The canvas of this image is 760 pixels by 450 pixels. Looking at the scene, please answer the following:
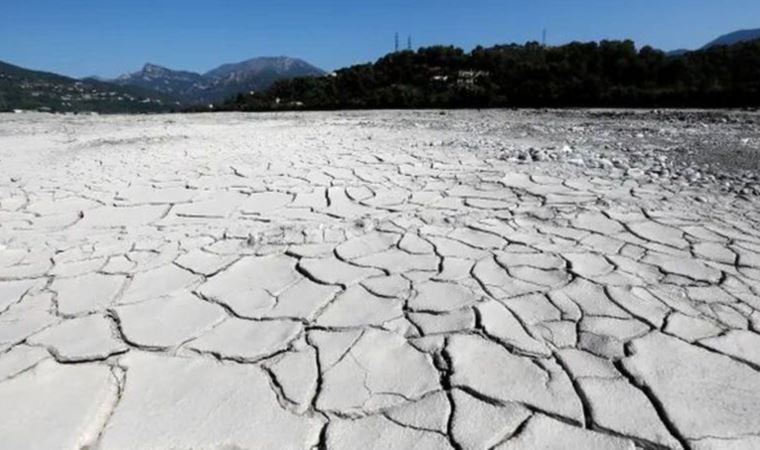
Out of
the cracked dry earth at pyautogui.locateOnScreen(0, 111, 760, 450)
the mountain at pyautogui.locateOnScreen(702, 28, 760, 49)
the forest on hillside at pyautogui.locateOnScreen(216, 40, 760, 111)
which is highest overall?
the mountain at pyautogui.locateOnScreen(702, 28, 760, 49)

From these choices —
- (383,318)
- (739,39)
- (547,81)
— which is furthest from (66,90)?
(383,318)

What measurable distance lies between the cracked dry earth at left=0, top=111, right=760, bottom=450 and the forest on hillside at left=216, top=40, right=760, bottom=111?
32.0 feet

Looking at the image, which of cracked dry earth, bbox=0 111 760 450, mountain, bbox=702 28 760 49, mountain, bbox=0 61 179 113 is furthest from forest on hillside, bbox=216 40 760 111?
mountain, bbox=0 61 179 113

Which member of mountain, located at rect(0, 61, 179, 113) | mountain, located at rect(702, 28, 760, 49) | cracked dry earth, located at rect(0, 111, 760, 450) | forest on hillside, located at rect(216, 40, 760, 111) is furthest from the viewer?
mountain, located at rect(0, 61, 179, 113)

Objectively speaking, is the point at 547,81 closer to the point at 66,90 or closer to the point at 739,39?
the point at 739,39

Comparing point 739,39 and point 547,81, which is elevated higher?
point 739,39

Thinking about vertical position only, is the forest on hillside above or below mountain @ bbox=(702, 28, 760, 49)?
below

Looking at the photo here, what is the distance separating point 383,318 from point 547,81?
14454mm

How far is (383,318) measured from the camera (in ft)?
5.74

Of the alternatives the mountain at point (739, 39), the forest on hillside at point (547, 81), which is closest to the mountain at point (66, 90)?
the forest on hillside at point (547, 81)

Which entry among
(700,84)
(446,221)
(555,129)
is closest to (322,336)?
(446,221)

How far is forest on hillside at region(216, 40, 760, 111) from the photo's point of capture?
1149 cm

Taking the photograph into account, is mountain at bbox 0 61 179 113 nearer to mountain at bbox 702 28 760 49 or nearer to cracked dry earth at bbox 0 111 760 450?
mountain at bbox 702 28 760 49

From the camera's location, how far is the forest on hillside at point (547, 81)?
11.5 metres
